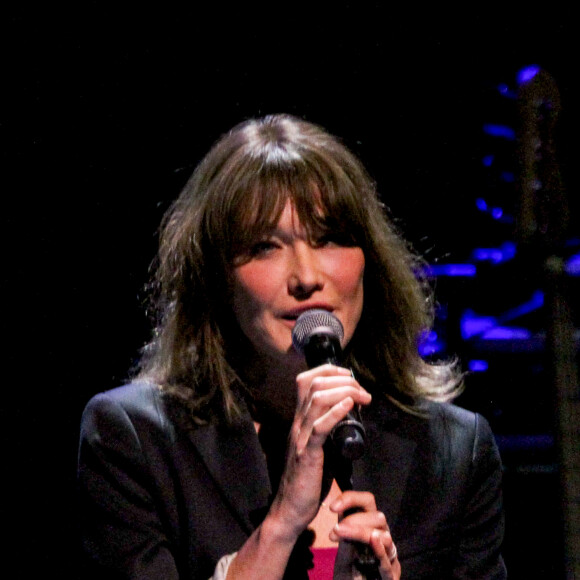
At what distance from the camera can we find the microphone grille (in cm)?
170

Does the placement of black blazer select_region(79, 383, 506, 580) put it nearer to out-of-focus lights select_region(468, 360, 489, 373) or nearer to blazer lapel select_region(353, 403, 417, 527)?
blazer lapel select_region(353, 403, 417, 527)

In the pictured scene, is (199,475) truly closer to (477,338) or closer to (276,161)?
(276,161)

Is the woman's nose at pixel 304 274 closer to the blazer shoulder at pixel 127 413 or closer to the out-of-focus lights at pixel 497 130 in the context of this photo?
the blazer shoulder at pixel 127 413

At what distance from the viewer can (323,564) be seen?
6.34 ft

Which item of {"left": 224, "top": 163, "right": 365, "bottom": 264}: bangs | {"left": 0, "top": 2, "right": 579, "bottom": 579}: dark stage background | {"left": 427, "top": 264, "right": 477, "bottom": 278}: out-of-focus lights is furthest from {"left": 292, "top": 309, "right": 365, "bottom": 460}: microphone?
{"left": 427, "top": 264, "right": 477, "bottom": 278}: out-of-focus lights

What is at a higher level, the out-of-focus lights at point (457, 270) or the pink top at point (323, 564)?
the pink top at point (323, 564)

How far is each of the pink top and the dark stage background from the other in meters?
1.62

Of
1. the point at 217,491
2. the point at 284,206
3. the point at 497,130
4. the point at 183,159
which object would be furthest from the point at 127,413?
the point at 497,130

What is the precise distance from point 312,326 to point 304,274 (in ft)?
0.68

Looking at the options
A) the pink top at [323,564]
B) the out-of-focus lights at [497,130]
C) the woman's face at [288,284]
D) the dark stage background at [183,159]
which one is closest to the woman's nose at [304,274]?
the woman's face at [288,284]

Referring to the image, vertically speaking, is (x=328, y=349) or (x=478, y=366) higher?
(x=328, y=349)

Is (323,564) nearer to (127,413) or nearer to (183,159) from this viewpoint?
(127,413)

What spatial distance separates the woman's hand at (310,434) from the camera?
1491 millimetres

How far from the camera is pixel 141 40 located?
139 inches
